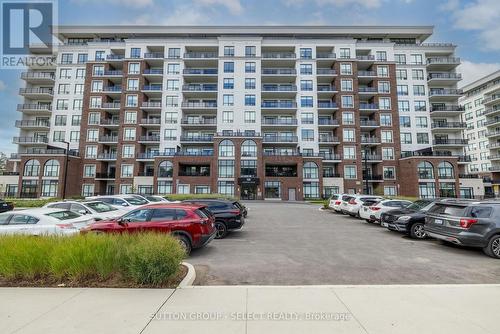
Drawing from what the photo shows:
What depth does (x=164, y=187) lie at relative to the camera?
4494 centimetres

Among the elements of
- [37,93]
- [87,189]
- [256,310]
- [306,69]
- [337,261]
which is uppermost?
[306,69]

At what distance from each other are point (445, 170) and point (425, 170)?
12.7 ft

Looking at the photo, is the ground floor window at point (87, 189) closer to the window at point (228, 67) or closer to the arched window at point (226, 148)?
the arched window at point (226, 148)

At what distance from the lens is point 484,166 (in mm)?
64562

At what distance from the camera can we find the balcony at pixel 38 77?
5075 cm

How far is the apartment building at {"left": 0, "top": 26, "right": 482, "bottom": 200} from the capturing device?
45.0m

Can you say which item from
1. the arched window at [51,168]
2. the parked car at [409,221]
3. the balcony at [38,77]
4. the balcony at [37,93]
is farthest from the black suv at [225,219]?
the balcony at [38,77]

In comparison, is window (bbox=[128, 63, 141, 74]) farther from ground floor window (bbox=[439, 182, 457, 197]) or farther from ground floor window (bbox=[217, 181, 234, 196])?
ground floor window (bbox=[439, 182, 457, 197])

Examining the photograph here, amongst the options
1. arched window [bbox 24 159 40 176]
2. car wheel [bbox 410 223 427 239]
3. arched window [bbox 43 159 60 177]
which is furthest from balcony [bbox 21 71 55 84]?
car wheel [bbox 410 223 427 239]

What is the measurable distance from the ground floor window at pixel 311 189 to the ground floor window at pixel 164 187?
23698 millimetres

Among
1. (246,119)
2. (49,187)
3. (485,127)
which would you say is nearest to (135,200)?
(246,119)

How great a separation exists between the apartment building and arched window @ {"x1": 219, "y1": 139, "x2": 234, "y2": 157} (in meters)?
0.25

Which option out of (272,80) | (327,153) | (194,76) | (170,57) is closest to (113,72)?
(170,57)

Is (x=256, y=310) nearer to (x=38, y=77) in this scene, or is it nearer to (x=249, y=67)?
(x=249, y=67)
